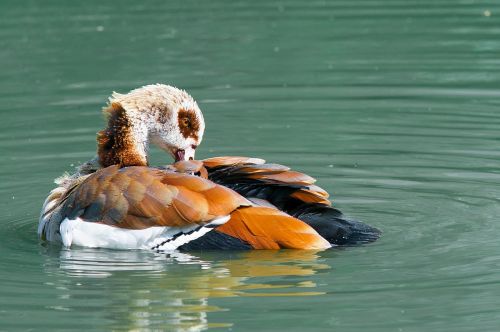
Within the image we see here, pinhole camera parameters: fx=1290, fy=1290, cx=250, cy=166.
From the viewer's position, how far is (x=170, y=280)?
7113mm

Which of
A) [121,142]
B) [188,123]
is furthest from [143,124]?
[188,123]

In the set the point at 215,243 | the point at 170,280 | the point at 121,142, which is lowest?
the point at 170,280

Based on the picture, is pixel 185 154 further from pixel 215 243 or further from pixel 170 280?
pixel 170 280

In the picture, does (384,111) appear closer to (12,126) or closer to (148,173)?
(12,126)

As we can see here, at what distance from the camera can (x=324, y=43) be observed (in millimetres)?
14797

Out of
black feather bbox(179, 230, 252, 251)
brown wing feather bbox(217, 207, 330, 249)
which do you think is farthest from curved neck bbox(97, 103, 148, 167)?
brown wing feather bbox(217, 207, 330, 249)

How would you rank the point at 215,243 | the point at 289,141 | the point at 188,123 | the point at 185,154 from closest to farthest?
1. the point at 215,243
2. the point at 188,123
3. the point at 185,154
4. the point at 289,141

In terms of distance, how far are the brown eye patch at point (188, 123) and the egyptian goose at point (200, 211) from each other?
1.40 ft

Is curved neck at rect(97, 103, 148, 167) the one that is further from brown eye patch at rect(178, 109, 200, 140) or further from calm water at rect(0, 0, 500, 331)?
calm water at rect(0, 0, 500, 331)

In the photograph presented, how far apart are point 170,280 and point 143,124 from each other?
1697 mm

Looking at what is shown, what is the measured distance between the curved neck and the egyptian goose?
25 cm

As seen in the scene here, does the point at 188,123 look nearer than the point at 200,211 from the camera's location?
No

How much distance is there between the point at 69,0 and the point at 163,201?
35.6 ft

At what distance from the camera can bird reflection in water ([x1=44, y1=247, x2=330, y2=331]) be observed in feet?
21.5
